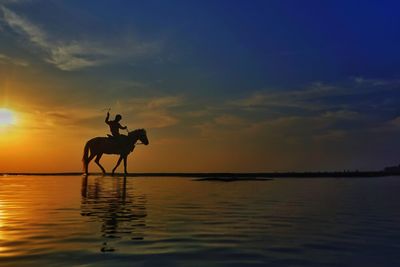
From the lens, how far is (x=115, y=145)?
58188 mm

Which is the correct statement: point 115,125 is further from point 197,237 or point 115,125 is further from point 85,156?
point 197,237

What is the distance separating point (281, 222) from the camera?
1617 cm

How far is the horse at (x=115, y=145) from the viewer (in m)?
57.9

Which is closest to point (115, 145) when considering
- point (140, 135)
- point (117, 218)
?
point (140, 135)

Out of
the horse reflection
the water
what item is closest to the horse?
the horse reflection

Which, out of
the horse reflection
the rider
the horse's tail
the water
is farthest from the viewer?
the horse's tail

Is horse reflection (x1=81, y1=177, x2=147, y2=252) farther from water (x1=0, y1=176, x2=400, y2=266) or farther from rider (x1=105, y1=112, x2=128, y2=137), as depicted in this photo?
rider (x1=105, y1=112, x2=128, y2=137)

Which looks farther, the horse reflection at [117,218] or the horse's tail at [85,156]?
the horse's tail at [85,156]

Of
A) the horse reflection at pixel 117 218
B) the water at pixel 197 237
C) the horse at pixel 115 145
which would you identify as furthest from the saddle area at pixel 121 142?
the water at pixel 197 237

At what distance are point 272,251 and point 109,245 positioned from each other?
3730mm

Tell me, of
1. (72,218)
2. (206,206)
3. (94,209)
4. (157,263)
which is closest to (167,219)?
(72,218)

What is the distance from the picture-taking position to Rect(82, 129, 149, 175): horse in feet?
190

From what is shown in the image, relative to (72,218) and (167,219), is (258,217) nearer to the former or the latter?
(167,219)

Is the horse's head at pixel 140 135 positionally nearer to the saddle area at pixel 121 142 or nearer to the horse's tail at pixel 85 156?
the saddle area at pixel 121 142
